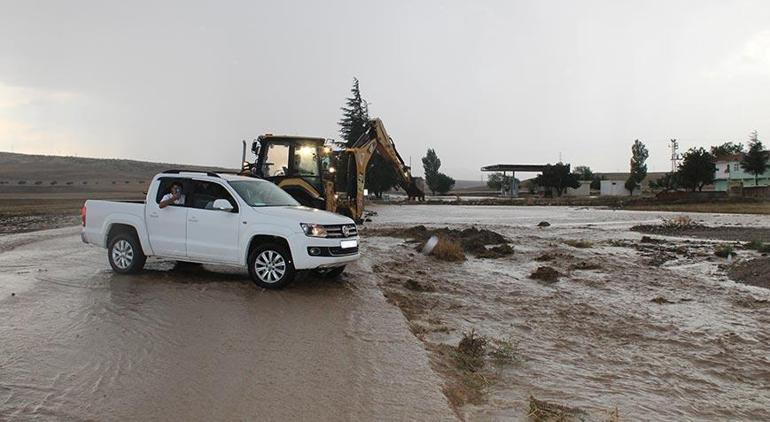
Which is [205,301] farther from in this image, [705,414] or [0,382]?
[705,414]

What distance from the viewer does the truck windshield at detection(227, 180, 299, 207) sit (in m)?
10.1

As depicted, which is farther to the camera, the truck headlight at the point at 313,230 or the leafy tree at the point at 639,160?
the leafy tree at the point at 639,160

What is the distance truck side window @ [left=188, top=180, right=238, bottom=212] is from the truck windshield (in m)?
0.23

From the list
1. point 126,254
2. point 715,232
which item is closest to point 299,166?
point 126,254

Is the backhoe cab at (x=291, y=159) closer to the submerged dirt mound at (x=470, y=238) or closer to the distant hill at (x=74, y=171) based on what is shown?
the submerged dirt mound at (x=470, y=238)

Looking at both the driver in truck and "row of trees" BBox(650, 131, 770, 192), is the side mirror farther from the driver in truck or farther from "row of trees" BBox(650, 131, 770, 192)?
"row of trees" BBox(650, 131, 770, 192)

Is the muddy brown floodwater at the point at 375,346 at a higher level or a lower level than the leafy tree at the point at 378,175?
lower

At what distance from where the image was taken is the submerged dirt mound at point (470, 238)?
53.8ft

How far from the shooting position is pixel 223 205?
31.8 ft

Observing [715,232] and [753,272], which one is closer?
[753,272]

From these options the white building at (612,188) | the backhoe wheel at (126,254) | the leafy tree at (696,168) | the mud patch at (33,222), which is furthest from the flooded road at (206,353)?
the white building at (612,188)

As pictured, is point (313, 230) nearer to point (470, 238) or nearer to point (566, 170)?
point (470, 238)

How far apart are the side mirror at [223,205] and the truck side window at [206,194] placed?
31 cm

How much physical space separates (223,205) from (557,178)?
71306 millimetres
